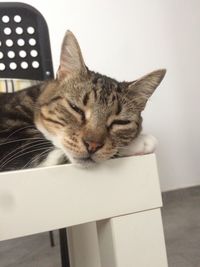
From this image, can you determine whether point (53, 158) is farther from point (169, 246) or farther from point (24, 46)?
point (169, 246)

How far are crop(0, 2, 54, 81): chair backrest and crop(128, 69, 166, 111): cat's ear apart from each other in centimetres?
36

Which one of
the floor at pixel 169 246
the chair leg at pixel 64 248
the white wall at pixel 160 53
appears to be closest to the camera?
the chair leg at pixel 64 248

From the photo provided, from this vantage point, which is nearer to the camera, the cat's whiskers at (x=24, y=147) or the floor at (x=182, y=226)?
the cat's whiskers at (x=24, y=147)

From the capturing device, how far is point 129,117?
2.21 ft

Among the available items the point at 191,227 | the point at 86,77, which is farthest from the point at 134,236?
the point at 191,227

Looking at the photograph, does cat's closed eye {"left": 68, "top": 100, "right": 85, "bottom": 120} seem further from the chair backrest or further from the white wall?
the white wall

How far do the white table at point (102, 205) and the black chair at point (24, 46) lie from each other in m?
0.50

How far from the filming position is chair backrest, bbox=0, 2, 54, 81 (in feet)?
3.20

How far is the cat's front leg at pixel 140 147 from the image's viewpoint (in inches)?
23.0

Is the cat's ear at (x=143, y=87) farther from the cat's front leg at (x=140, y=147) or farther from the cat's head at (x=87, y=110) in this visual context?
the cat's front leg at (x=140, y=147)

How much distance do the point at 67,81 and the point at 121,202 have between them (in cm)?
30

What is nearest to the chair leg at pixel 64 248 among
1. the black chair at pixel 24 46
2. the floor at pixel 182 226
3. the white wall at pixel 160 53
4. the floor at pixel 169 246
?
the black chair at pixel 24 46

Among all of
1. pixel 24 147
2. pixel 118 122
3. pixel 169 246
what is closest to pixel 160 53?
pixel 169 246

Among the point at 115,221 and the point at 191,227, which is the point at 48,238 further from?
the point at 115,221
